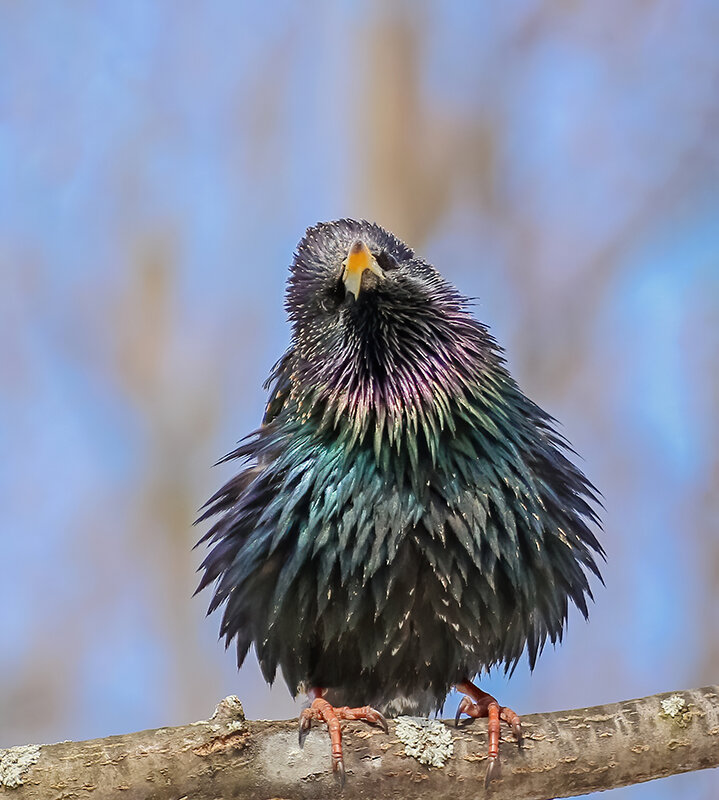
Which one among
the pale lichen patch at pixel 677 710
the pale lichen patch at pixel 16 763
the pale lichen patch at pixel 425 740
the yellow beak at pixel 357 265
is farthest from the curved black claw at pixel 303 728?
the yellow beak at pixel 357 265

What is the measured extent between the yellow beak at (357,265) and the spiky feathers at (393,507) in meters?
0.06

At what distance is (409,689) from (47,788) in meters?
1.33

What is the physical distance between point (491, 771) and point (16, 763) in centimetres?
123

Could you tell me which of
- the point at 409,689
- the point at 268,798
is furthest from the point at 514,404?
the point at 268,798

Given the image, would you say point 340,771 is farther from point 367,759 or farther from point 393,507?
point 393,507

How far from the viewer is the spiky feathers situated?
344 centimetres

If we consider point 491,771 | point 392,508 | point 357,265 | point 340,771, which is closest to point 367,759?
point 340,771

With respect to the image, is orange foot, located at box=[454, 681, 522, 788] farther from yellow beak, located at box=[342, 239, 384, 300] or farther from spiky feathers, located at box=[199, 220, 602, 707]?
yellow beak, located at box=[342, 239, 384, 300]

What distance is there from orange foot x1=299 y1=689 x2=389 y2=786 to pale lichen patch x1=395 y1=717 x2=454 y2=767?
0.06 metres

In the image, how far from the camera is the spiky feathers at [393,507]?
3438 millimetres

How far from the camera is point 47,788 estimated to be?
268 cm

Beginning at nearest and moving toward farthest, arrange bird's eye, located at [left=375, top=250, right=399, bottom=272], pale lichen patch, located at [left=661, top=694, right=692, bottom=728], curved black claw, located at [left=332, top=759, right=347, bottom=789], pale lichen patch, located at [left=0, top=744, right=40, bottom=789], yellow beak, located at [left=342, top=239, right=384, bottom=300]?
pale lichen patch, located at [left=0, top=744, right=40, bottom=789] → curved black claw, located at [left=332, top=759, right=347, bottom=789] → pale lichen patch, located at [left=661, top=694, right=692, bottom=728] → yellow beak, located at [left=342, top=239, right=384, bottom=300] → bird's eye, located at [left=375, top=250, right=399, bottom=272]

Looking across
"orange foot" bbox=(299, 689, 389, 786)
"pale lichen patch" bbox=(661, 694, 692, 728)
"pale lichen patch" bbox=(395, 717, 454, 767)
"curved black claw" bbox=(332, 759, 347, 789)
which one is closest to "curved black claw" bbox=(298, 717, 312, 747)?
"orange foot" bbox=(299, 689, 389, 786)

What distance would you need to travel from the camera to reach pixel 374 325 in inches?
147
